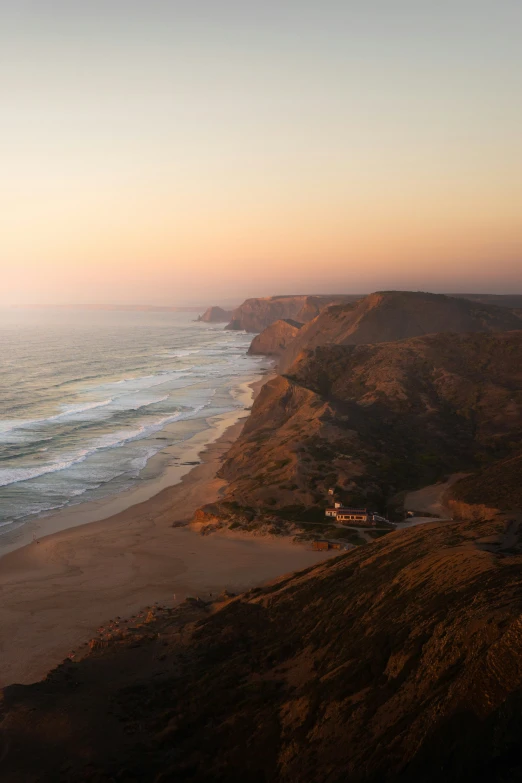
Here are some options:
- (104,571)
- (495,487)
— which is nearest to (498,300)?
(495,487)

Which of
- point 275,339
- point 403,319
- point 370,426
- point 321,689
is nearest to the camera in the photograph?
point 321,689

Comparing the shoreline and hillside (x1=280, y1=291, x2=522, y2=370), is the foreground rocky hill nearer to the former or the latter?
the shoreline

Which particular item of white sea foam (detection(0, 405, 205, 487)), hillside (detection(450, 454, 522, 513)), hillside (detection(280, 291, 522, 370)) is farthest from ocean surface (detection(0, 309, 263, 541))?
hillside (detection(450, 454, 522, 513))

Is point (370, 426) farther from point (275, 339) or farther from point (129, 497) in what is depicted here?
point (275, 339)

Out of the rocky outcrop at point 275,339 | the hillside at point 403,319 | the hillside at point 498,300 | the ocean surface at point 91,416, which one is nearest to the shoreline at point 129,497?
the ocean surface at point 91,416

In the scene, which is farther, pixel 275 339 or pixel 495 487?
pixel 275 339

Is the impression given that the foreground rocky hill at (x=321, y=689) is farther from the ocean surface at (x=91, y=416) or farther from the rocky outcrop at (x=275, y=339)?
the rocky outcrop at (x=275, y=339)

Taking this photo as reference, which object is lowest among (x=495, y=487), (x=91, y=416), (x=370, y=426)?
(x=91, y=416)
